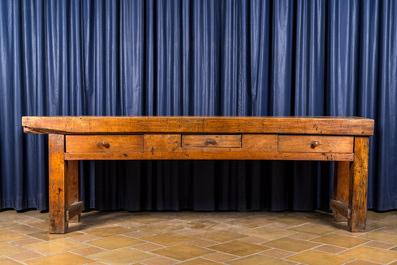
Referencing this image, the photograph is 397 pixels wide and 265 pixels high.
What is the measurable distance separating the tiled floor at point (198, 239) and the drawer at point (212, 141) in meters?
0.56

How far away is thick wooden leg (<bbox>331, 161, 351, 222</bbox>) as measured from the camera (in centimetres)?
336

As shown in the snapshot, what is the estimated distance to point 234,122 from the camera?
3.02m

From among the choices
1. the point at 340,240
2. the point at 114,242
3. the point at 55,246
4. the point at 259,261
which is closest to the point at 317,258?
the point at 259,261

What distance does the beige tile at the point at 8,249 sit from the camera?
8.68 ft

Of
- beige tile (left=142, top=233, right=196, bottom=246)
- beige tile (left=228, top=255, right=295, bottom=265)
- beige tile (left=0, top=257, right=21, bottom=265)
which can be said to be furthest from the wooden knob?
beige tile (left=0, top=257, right=21, bottom=265)

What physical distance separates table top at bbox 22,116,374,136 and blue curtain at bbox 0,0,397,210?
2.33ft

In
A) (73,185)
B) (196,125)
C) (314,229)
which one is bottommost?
(314,229)

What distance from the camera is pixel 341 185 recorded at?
3.41 m

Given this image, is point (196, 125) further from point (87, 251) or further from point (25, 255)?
point (25, 255)

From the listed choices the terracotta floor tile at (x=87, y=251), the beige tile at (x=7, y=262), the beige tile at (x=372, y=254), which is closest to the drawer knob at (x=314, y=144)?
the beige tile at (x=372, y=254)

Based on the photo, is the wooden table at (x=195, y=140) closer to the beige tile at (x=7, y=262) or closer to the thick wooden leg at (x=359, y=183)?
the thick wooden leg at (x=359, y=183)

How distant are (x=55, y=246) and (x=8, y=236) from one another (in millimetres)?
420

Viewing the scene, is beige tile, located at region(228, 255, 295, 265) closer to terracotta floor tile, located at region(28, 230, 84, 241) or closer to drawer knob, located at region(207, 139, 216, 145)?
drawer knob, located at region(207, 139, 216, 145)

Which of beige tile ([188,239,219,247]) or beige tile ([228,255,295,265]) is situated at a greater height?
beige tile ([228,255,295,265])
